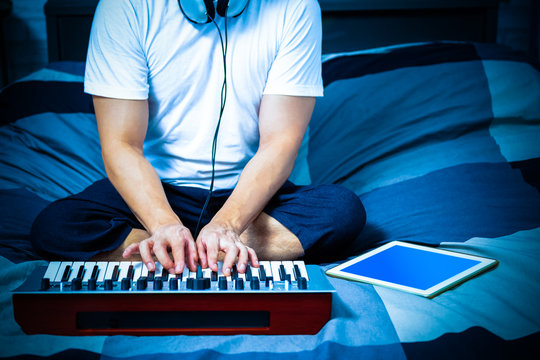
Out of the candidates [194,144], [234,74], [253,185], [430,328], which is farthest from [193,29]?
[430,328]

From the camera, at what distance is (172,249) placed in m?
0.68

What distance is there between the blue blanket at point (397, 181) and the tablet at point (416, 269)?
0.02 m

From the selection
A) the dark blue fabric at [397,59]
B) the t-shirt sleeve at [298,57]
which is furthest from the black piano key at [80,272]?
the dark blue fabric at [397,59]

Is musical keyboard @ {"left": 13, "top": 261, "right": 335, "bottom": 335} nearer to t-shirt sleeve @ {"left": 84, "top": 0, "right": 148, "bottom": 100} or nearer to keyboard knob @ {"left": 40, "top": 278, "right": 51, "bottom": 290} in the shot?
keyboard knob @ {"left": 40, "top": 278, "right": 51, "bottom": 290}

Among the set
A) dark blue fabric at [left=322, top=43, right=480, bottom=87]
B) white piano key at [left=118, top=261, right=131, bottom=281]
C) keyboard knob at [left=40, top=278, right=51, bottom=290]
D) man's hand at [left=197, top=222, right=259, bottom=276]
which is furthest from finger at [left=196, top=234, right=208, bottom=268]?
dark blue fabric at [left=322, top=43, right=480, bottom=87]

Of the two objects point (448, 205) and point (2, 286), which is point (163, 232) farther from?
point (448, 205)

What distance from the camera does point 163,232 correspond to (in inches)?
27.9

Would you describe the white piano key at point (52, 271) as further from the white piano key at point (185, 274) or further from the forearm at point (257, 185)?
the forearm at point (257, 185)

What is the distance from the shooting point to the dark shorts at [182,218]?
893mm

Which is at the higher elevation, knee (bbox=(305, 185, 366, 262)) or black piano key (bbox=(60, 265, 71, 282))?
black piano key (bbox=(60, 265, 71, 282))

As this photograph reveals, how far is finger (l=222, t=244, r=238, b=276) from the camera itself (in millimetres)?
636

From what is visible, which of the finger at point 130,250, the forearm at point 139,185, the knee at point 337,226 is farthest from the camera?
the knee at point 337,226

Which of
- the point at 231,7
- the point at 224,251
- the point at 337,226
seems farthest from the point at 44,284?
the point at 231,7

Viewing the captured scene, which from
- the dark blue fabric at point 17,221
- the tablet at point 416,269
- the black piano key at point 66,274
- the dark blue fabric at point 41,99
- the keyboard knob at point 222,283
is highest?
the dark blue fabric at point 41,99
